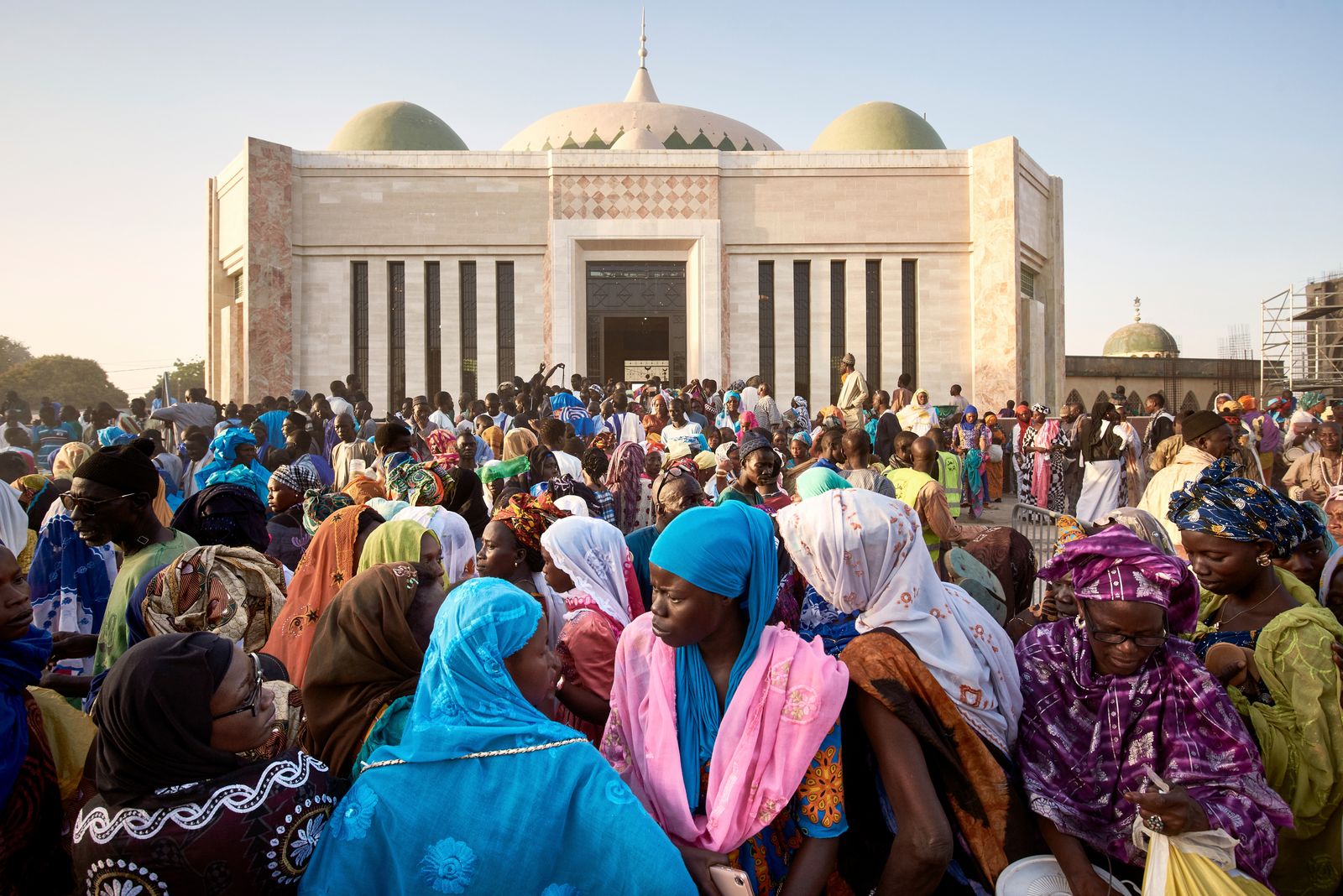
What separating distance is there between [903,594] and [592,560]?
1304 mm

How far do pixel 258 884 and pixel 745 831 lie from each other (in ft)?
3.35

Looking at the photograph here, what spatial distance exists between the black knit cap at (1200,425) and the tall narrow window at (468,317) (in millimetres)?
17629

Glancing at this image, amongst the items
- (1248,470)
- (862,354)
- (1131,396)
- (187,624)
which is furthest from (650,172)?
(1131,396)

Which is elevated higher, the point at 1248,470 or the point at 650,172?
the point at 650,172

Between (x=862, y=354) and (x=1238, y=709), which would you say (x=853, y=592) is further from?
(x=862, y=354)

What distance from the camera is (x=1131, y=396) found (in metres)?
35.9

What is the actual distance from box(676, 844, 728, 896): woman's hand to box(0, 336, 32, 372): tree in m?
59.5

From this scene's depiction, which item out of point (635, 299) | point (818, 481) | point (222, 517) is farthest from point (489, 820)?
point (635, 299)

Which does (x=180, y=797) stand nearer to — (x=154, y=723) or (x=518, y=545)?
(x=154, y=723)

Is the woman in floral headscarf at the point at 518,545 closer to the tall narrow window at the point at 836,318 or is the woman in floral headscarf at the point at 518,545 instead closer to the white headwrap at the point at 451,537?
the white headwrap at the point at 451,537

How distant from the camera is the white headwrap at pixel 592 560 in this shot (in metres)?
3.20

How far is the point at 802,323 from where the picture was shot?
71.4 feet

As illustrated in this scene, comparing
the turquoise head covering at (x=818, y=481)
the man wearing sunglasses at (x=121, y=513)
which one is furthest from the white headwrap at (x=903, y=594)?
the man wearing sunglasses at (x=121, y=513)

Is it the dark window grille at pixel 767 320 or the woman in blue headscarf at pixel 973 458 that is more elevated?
the dark window grille at pixel 767 320
